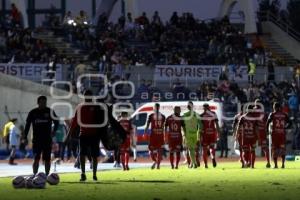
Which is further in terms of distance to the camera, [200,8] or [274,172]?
[200,8]

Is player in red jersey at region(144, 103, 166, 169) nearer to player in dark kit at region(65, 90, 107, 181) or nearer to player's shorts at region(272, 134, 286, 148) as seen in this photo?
player's shorts at region(272, 134, 286, 148)

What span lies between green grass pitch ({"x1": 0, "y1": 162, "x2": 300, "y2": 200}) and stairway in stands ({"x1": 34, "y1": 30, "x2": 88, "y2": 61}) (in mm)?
26288

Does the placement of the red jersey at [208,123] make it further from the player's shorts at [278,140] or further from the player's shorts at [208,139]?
the player's shorts at [278,140]

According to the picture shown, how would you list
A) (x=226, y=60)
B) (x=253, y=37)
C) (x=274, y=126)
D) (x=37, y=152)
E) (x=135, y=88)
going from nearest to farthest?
(x=37, y=152)
(x=274, y=126)
(x=135, y=88)
(x=226, y=60)
(x=253, y=37)

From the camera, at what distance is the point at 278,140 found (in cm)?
3062

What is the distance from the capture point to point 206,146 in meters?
31.8

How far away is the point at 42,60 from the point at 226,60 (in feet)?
31.4

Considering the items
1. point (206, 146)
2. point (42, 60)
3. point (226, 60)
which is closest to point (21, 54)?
point (42, 60)

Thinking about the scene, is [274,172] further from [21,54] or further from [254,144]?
[21,54]

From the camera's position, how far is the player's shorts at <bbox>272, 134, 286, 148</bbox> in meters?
30.6

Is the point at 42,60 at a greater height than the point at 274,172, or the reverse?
the point at 42,60

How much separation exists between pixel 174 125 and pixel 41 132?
887cm

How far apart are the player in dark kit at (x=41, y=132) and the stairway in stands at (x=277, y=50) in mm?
33431

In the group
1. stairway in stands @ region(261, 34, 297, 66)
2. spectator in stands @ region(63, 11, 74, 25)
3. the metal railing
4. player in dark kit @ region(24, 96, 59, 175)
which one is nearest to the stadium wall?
spectator in stands @ region(63, 11, 74, 25)
